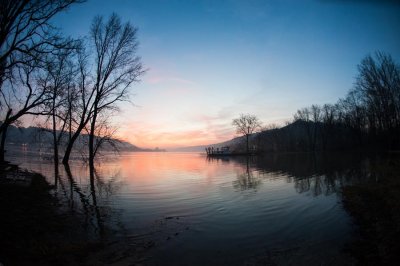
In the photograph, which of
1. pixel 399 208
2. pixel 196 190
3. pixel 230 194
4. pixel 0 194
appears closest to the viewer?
pixel 399 208

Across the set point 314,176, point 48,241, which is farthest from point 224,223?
point 314,176

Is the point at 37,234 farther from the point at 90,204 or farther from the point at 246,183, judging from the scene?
the point at 246,183

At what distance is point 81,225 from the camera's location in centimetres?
786

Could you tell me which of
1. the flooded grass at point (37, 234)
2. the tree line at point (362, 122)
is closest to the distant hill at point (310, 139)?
the tree line at point (362, 122)

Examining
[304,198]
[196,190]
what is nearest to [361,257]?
[304,198]

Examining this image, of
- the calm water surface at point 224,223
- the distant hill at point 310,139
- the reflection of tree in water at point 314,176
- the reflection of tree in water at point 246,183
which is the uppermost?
the distant hill at point 310,139

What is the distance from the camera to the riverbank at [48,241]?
5406mm

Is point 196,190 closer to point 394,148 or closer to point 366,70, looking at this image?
point 366,70

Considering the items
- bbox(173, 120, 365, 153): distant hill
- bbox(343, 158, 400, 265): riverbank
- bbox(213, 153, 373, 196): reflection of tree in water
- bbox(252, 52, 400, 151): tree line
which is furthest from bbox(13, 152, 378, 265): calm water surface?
bbox(173, 120, 365, 153): distant hill

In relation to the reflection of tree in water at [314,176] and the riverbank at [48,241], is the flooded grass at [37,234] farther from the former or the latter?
the reflection of tree in water at [314,176]

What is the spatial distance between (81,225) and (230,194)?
27.1 feet

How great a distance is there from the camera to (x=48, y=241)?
247 inches

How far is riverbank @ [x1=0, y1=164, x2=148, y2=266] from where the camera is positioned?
5.41 m

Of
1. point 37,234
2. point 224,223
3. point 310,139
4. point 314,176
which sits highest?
point 310,139
